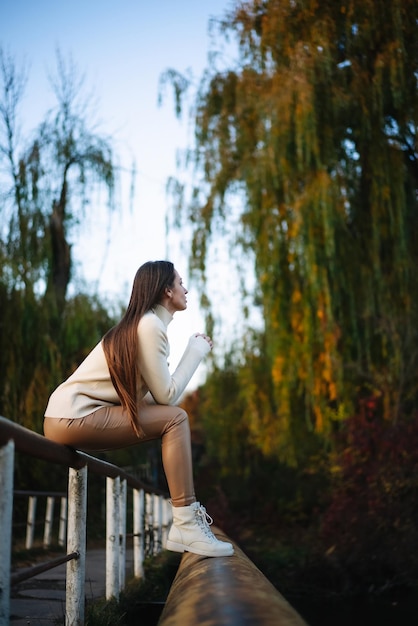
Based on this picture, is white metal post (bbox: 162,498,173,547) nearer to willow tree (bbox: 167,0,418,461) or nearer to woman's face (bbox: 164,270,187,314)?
willow tree (bbox: 167,0,418,461)

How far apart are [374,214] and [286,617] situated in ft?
24.2

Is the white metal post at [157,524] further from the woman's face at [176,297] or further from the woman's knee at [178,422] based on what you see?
the woman's knee at [178,422]

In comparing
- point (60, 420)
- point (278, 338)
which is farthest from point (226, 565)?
point (278, 338)

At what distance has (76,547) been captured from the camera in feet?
7.73

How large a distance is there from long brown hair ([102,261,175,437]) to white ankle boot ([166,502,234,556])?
0.33 m

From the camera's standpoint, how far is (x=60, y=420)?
2.39 metres

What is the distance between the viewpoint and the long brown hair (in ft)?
8.07

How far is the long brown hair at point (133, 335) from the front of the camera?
2.46 m

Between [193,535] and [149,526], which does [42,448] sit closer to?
[193,535]

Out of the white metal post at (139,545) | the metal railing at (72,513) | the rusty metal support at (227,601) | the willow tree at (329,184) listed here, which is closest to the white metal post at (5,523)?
the metal railing at (72,513)

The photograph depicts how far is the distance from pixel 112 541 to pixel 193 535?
0.82 metres

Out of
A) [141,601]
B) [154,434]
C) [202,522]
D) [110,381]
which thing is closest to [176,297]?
[110,381]

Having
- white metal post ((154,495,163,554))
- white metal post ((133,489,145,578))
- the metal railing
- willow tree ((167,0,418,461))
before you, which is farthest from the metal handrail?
willow tree ((167,0,418,461))

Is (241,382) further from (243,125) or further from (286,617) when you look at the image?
(286,617)
